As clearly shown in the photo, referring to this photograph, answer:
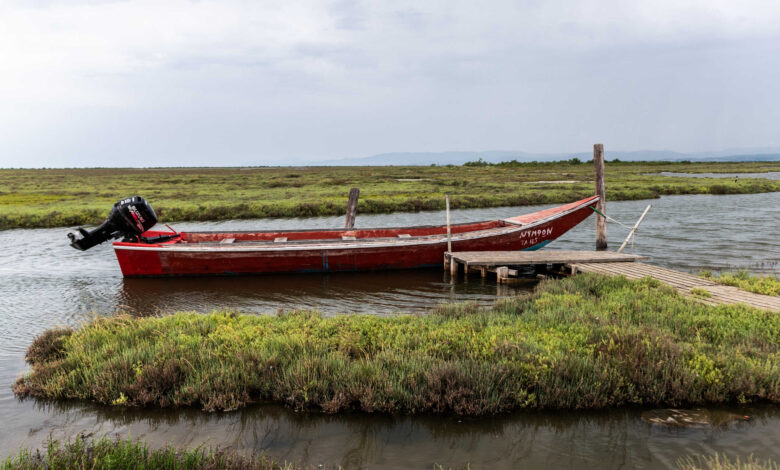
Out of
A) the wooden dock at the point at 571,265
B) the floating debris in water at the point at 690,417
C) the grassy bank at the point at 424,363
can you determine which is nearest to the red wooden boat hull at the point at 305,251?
the wooden dock at the point at 571,265

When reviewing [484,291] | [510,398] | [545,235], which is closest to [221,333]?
[510,398]

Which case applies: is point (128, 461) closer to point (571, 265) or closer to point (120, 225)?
point (120, 225)

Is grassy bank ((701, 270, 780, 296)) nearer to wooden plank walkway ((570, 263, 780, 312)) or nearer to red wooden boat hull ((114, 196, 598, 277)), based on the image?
wooden plank walkway ((570, 263, 780, 312))

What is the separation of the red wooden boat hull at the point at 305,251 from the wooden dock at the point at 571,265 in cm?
75

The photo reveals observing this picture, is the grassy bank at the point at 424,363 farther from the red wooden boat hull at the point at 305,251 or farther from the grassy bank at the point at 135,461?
the red wooden boat hull at the point at 305,251

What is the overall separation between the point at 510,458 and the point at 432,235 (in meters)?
12.2

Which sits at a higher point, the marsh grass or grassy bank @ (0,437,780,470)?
grassy bank @ (0,437,780,470)

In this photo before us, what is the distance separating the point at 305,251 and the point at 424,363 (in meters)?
9.68

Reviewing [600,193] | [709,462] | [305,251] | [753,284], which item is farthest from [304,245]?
[709,462]

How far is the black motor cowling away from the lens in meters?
14.7

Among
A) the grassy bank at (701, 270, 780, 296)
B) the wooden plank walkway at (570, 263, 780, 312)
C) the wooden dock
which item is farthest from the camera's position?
the wooden dock

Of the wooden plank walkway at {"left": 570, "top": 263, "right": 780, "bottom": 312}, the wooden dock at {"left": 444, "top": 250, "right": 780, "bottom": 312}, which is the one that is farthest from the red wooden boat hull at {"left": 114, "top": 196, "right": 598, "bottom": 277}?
the wooden plank walkway at {"left": 570, "top": 263, "right": 780, "bottom": 312}

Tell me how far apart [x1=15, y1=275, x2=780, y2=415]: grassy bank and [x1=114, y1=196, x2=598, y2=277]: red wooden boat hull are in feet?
22.8

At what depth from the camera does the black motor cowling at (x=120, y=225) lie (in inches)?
580
